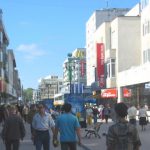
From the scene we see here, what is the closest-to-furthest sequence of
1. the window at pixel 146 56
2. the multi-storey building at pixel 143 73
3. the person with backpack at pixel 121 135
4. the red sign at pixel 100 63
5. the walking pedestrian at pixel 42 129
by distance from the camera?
1. the person with backpack at pixel 121 135
2. the walking pedestrian at pixel 42 129
3. the multi-storey building at pixel 143 73
4. the window at pixel 146 56
5. the red sign at pixel 100 63

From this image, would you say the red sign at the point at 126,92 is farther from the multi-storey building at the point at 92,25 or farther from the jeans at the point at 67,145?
the jeans at the point at 67,145

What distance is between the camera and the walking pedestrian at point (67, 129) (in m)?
11.6

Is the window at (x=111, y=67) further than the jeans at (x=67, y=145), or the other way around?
the window at (x=111, y=67)

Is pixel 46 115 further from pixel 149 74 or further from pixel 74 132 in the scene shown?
pixel 149 74

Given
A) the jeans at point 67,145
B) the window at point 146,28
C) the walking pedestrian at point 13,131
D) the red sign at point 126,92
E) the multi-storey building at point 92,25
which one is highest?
the multi-storey building at point 92,25

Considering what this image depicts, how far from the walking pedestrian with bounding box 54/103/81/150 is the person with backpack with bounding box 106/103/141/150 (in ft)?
13.2

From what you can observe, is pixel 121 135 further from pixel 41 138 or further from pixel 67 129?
pixel 41 138

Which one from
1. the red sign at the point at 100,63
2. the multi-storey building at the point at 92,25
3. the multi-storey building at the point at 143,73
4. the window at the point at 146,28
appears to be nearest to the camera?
the multi-storey building at the point at 143,73

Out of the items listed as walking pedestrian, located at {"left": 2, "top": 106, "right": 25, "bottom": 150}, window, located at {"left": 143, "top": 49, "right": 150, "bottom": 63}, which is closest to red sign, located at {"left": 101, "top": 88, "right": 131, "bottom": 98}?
window, located at {"left": 143, "top": 49, "right": 150, "bottom": 63}

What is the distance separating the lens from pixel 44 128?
1430 centimetres

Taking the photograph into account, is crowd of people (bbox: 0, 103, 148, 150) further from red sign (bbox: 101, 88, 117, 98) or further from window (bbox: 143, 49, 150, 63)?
red sign (bbox: 101, 88, 117, 98)

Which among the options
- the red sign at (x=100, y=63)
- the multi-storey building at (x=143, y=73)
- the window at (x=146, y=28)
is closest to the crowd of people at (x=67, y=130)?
the multi-storey building at (x=143, y=73)

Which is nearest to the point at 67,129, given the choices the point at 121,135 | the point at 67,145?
the point at 67,145

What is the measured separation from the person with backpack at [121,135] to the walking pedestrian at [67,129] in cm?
402
